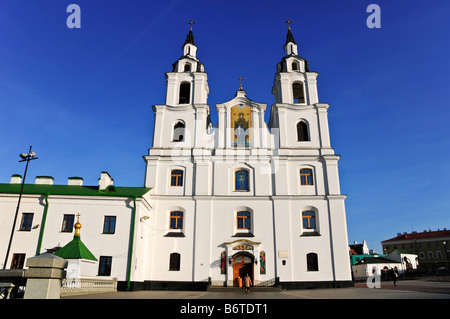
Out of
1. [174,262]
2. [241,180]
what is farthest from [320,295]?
[241,180]

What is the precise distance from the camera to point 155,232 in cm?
2583

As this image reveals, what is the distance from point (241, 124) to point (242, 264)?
41.3 ft

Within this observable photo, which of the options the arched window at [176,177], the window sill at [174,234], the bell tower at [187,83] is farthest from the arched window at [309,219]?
the bell tower at [187,83]

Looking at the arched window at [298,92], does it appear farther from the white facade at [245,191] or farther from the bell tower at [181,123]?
the bell tower at [181,123]

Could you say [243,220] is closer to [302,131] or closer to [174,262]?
[174,262]

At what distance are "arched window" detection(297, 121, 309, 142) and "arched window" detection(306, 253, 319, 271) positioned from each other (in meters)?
10.5

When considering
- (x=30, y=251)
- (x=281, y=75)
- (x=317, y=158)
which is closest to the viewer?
(x=30, y=251)

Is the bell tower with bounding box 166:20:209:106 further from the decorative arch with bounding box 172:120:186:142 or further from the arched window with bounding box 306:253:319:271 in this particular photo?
the arched window with bounding box 306:253:319:271

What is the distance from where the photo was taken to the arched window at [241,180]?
27375 mm

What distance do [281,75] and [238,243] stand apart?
17.1 m

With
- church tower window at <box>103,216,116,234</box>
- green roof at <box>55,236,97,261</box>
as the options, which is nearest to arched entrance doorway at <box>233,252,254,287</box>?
church tower window at <box>103,216,116,234</box>

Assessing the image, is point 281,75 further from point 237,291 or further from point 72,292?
point 72,292

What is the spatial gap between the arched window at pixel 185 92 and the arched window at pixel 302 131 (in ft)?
38.2
